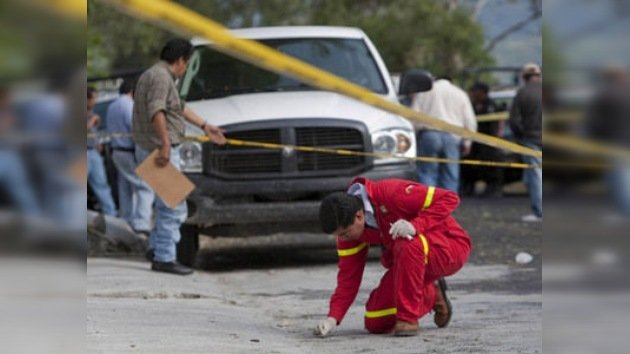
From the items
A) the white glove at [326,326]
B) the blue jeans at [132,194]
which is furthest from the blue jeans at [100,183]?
the white glove at [326,326]

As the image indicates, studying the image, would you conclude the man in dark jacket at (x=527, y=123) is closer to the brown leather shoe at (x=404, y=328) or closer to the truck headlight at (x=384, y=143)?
the brown leather shoe at (x=404, y=328)

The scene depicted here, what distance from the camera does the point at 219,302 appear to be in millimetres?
6930

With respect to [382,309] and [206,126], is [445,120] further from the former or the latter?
[206,126]

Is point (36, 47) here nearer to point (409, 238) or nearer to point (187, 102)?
point (409, 238)

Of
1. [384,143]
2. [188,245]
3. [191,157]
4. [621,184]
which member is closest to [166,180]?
[191,157]

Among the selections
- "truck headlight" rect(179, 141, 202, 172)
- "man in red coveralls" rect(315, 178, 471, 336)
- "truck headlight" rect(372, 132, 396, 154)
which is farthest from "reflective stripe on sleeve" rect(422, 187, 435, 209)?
"truck headlight" rect(179, 141, 202, 172)

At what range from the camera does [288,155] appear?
7781 mm

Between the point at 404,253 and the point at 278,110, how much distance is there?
7.35 ft

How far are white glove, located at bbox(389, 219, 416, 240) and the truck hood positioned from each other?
6.50ft

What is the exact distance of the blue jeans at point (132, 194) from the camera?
8594mm

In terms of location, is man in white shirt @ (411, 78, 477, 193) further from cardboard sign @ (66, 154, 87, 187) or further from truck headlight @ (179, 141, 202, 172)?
cardboard sign @ (66, 154, 87, 187)

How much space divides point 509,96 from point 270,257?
5.91 feet

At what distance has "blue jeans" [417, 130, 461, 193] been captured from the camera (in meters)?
6.65

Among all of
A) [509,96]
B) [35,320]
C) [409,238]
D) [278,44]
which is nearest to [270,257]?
[278,44]
